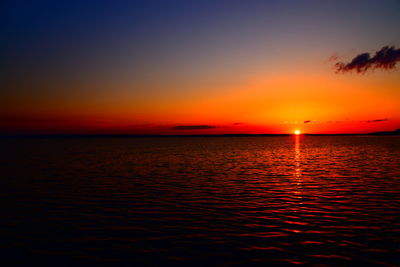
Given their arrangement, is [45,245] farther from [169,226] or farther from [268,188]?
[268,188]

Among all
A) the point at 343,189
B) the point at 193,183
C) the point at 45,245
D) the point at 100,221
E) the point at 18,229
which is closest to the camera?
the point at 45,245

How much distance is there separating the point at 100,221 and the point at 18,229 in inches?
161

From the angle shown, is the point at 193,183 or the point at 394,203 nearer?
the point at 394,203

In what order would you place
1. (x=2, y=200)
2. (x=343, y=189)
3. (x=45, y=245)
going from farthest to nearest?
(x=343, y=189), (x=2, y=200), (x=45, y=245)

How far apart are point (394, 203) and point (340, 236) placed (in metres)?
9.58

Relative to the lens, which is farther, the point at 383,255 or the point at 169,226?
the point at 169,226

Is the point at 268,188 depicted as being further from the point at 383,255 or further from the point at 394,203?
the point at 383,255

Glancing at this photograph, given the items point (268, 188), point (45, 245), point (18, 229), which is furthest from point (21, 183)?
point (268, 188)

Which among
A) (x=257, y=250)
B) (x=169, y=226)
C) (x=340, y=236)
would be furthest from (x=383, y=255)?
(x=169, y=226)

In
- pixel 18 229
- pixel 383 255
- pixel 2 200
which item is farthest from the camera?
pixel 2 200

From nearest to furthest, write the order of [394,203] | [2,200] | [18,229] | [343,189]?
1. [18,229]
2. [394,203]
3. [2,200]
4. [343,189]

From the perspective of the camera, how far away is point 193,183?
3017 cm

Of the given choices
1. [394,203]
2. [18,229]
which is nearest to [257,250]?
[18,229]

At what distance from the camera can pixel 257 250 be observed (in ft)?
42.1
